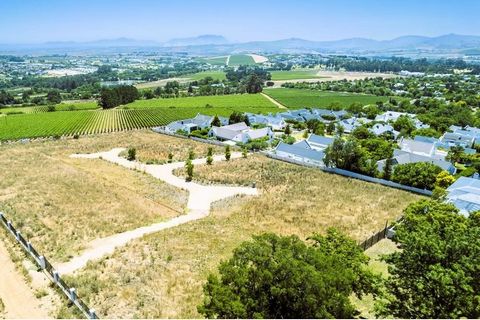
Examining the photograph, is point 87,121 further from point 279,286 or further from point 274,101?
point 279,286

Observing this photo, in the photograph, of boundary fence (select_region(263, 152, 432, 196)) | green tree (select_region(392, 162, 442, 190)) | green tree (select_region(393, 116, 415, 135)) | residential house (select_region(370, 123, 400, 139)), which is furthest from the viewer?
green tree (select_region(393, 116, 415, 135))

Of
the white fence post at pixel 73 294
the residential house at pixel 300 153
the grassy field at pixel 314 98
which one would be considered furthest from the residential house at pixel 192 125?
the white fence post at pixel 73 294

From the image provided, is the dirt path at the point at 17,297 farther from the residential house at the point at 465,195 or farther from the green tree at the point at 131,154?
the green tree at the point at 131,154

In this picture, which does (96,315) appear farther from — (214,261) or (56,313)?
(214,261)

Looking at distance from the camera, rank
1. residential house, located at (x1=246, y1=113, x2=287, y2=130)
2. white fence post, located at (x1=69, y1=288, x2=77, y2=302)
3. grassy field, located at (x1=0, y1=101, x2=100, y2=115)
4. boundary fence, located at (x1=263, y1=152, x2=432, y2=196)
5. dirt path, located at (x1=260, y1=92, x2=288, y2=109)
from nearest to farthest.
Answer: white fence post, located at (x1=69, y1=288, x2=77, y2=302) → boundary fence, located at (x1=263, y1=152, x2=432, y2=196) → residential house, located at (x1=246, y1=113, x2=287, y2=130) → grassy field, located at (x1=0, y1=101, x2=100, y2=115) → dirt path, located at (x1=260, y1=92, x2=288, y2=109)

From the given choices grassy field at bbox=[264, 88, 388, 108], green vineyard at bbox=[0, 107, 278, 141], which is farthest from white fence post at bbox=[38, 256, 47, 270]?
grassy field at bbox=[264, 88, 388, 108]

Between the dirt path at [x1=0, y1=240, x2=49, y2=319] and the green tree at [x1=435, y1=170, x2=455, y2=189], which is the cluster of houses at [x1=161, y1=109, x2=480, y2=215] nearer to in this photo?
the green tree at [x1=435, y1=170, x2=455, y2=189]
